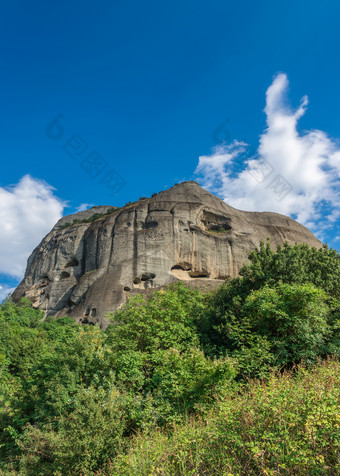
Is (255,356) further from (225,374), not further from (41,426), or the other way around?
(41,426)

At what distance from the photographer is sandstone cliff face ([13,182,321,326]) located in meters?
36.4

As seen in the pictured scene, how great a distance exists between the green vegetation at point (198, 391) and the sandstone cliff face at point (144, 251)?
64.3 feet

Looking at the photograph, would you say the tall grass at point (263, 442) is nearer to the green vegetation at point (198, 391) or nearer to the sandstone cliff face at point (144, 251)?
the green vegetation at point (198, 391)

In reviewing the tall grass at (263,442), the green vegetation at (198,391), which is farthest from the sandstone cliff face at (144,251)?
the tall grass at (263,442)

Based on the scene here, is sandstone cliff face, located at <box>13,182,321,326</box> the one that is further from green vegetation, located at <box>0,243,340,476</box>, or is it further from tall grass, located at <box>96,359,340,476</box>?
tall grass, located at <box>96,359,340,476</box>

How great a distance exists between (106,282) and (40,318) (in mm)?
11079

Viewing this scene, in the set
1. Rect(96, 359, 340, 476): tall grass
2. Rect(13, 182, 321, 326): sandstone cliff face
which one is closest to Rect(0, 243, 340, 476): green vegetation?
Rect(96, 359, 340, 476): tall grass

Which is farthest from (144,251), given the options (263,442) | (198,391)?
(263,442)

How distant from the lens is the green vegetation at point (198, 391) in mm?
5020

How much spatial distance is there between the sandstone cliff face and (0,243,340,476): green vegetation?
64.3ft

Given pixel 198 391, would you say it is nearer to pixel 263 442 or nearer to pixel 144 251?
pixel 263 442

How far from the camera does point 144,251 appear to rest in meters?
38.2

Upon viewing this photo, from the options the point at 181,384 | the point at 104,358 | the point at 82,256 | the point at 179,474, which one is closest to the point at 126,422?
the point at 181,384

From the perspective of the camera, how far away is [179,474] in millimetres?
5453
